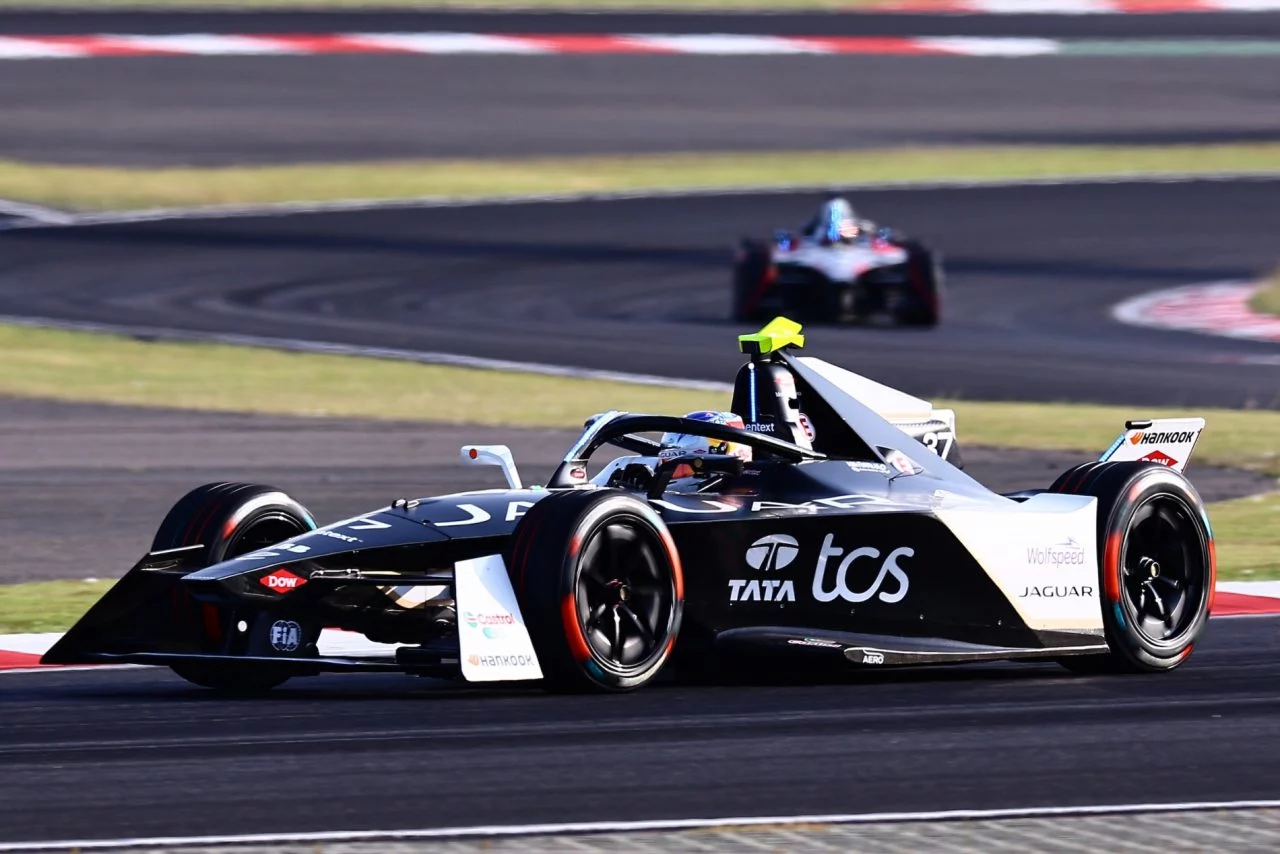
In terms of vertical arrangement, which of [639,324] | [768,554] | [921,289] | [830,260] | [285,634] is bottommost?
[285,634]

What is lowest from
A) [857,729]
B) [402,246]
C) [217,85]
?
[857,729]

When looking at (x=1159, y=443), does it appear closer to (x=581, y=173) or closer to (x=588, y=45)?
(x=581, y=173)

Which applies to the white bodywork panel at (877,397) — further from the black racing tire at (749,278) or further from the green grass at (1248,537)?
the black racing tire at (749,278)

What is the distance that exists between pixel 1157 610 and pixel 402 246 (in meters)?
24.7

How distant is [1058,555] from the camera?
30.9ft

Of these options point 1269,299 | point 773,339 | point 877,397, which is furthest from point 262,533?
point 1269,299

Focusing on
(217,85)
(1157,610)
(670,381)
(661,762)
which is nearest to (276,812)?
(661,762)

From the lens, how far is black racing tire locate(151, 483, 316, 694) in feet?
30.3

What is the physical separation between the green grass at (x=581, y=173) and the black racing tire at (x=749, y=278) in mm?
10916

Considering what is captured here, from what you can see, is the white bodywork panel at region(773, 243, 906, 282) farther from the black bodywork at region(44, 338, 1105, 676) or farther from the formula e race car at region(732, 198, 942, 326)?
the black bodywork at region(44, 338, 1105, 676)

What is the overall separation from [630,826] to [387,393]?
16430mm

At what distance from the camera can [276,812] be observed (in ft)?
22.5

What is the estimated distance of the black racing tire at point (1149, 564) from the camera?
946 cm

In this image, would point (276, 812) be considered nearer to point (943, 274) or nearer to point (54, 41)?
point (943, 274)
